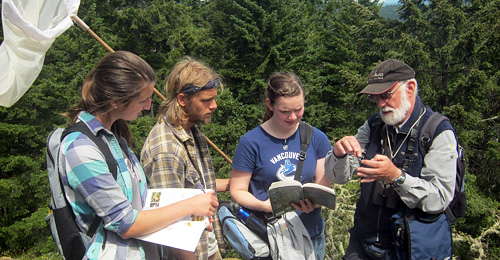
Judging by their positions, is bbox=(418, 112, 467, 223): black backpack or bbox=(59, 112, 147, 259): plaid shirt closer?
bbox=(59, 112, 147, 259): plaid shirt

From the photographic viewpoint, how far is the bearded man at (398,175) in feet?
6.42

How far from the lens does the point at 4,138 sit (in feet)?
44.9

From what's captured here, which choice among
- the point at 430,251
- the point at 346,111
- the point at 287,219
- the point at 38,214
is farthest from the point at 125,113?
the point at 346,111

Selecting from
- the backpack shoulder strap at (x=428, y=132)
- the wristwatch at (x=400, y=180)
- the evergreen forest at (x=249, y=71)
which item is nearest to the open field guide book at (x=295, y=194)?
the wristwatch at (x=400, y=180)

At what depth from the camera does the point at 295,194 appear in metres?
2.09

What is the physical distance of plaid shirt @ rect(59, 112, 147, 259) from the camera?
1366 millimetres

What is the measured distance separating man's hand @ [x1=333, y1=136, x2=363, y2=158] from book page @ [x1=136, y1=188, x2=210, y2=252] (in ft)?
2.83

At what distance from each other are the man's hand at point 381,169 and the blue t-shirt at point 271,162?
1.61 feet

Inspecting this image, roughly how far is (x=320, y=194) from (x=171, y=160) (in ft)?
2.79

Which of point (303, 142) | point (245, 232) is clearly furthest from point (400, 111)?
point (245, 232)

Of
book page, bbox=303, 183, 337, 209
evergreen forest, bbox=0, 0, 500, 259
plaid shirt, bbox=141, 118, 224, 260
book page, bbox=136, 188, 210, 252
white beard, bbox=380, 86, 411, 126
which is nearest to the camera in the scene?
book page, bbox=136, 188, 210, 252

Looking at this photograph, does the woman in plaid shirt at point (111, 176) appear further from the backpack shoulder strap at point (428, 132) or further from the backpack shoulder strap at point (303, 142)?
the backpack shoulder strap at point (428, 132)

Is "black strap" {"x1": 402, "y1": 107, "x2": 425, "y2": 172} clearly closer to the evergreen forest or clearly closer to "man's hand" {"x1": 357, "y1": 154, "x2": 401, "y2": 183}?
"man's hand" {"x1": 357, "y1": 154, "x2": 401, "y2": 183}

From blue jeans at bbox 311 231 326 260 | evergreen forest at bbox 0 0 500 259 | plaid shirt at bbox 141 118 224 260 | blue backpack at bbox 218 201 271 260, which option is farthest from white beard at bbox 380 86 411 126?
evergreen forest at bbox 0 0 500 259
